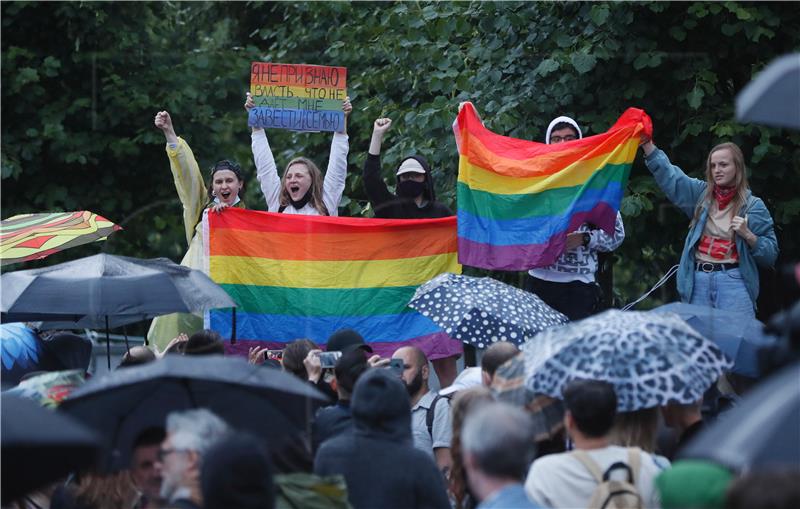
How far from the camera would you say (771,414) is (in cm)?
339

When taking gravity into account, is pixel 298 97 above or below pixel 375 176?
above

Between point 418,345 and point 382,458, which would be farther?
point 418,345

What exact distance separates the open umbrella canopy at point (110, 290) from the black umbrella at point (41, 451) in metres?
3.47

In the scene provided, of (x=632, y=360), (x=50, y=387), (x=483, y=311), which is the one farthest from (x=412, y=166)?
(x=632, y=360)

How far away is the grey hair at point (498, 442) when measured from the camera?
4.49 meters

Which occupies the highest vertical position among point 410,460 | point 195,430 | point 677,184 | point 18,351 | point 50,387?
point 677,184

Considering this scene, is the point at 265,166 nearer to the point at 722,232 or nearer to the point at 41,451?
the point at 722,232

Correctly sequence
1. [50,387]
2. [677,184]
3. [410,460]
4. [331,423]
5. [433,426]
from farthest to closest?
1. [677,184]
2. [433,426]
3. [331,423]
4. [50,387]
5. [410,460]

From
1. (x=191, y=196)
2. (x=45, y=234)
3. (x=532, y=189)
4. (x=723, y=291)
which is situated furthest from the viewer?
(x=45, y=234)

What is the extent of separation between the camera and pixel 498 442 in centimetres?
448

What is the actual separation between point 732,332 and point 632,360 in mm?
1485

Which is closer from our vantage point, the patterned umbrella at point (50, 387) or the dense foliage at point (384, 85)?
the patterned umbrella at point (50, 387)

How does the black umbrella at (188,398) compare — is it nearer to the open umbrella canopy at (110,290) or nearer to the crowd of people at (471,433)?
the crowd of people at (471,433)

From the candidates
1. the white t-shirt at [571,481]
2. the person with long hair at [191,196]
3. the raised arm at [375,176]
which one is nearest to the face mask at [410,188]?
the raised arm at [375,176]
